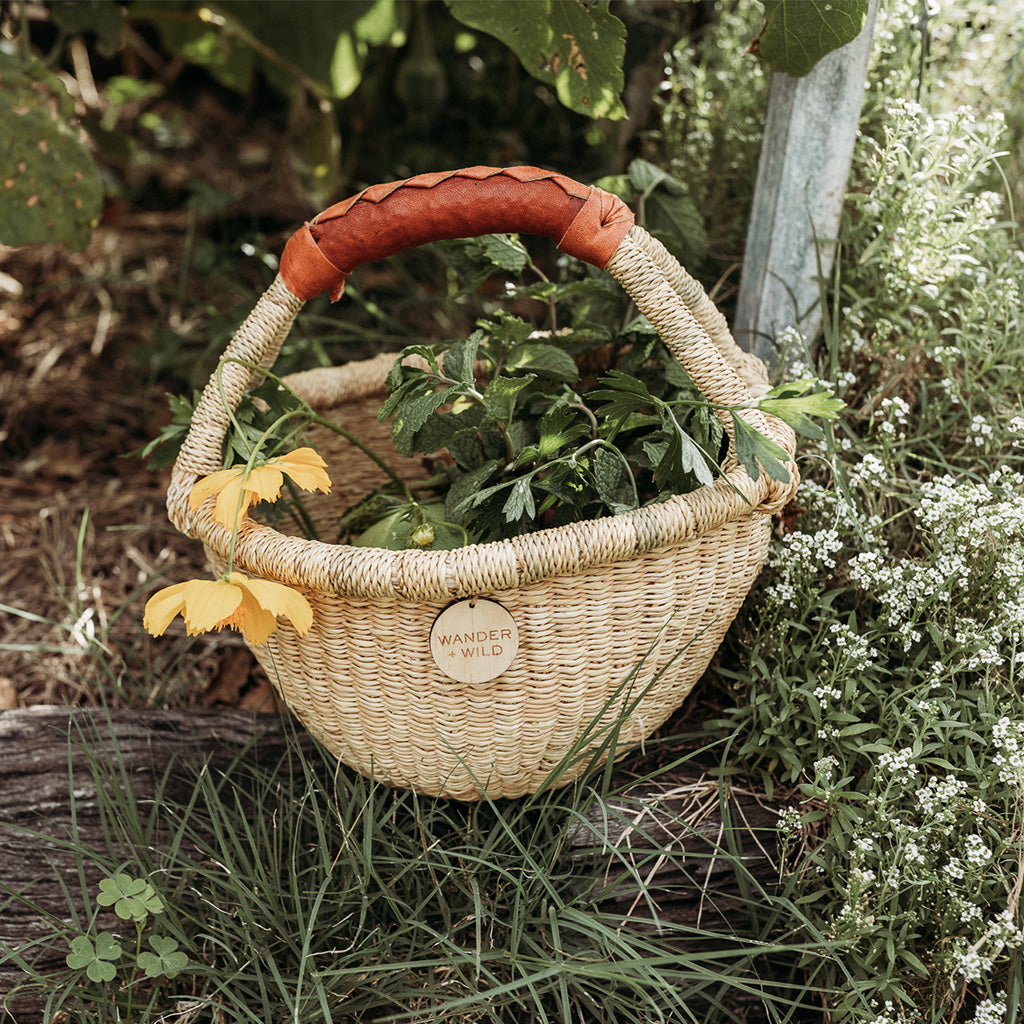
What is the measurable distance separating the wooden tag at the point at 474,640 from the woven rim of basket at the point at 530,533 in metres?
0.04

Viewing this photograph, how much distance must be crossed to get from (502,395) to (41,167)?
4.10 feet

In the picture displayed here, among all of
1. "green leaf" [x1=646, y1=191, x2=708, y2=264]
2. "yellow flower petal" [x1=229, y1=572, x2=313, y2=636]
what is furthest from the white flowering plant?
"yellow flower petal" [x1=229, y1=572, x2=313, y2=636]

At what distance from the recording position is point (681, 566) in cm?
109

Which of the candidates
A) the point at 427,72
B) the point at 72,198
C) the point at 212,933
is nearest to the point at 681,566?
the point at 212,933

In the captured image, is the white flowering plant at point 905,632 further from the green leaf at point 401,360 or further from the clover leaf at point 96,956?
the clover leaf at point 96,956

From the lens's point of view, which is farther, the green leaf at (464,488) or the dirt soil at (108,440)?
the dirt soil at (108,440)

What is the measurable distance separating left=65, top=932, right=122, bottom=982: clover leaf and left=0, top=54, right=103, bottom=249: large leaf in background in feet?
4.32

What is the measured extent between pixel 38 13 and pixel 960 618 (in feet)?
11.9

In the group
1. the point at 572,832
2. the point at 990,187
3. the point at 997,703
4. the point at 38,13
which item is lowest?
the point at 572,832

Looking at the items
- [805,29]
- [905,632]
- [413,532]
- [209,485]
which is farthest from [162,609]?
[805,29]

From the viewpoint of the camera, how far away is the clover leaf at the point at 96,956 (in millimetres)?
1030

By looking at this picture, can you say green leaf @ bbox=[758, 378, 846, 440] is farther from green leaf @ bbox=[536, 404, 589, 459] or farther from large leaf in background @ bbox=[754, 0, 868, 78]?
large leaf in background @ bbox=[754, 0, 868, 78]

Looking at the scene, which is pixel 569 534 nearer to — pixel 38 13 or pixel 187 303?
pixel 187 303

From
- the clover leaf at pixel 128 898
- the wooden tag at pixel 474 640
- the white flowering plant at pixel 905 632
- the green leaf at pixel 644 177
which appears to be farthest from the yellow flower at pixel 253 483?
the green leaf at pixel 644 177
